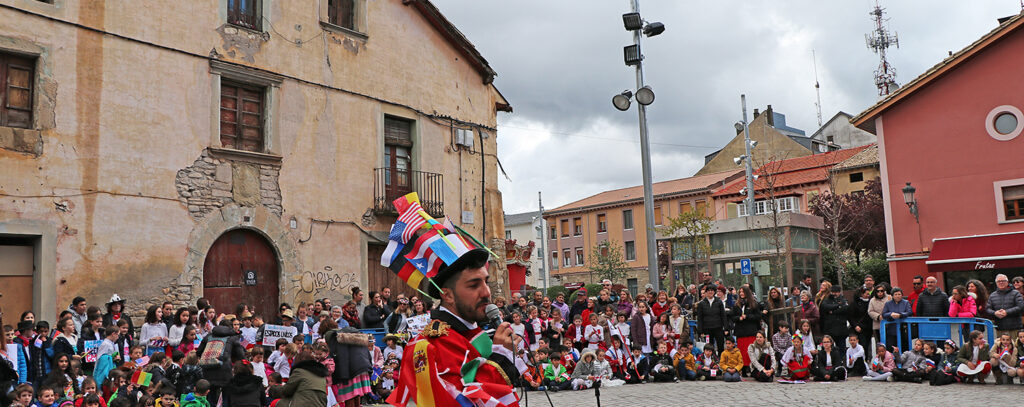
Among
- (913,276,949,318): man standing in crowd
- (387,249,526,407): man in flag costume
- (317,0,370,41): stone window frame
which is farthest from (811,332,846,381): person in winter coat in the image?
(317,0,370,41): stone window frame

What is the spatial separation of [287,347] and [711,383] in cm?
739

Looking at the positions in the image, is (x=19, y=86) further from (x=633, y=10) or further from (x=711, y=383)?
Result: (x=711, y=383)

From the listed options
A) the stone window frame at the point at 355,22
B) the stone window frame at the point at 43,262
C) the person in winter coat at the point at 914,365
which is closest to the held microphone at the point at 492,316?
the stone window frame at the point at 43,262

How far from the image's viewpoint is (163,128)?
47.9 feet

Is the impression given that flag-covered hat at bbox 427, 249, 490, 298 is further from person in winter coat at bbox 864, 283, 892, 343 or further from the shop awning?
the shop awning

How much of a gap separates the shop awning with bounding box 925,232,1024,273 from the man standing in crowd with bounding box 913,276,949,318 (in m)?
8.46

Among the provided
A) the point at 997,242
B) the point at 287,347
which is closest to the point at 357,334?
the point at 287,347

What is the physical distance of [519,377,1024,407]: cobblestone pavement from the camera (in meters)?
11.2

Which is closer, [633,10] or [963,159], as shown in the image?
[633,10]

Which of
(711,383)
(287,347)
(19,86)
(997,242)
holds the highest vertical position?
(19,86)

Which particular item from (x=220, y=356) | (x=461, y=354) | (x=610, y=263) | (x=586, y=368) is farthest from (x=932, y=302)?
(x=610, y=263)

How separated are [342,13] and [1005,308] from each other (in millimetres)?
14266

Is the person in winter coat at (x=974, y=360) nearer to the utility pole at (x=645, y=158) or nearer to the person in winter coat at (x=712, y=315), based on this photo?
the person in winter coat at (x=712, y=315)

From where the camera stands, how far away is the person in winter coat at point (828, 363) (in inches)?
552
